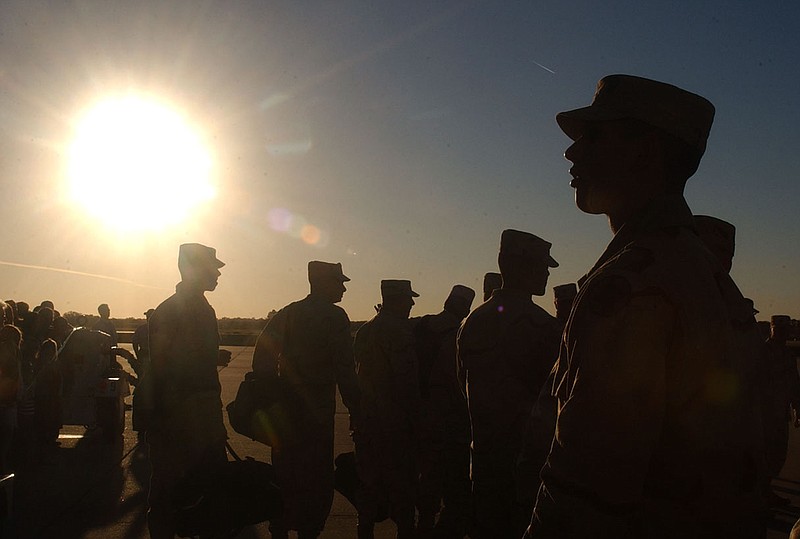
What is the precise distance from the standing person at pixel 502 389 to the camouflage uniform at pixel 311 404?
5.92 feet

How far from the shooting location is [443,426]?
240 inches

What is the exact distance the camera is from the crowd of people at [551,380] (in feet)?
5.35

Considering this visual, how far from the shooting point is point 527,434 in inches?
108

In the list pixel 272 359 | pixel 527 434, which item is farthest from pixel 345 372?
pixel 527 434

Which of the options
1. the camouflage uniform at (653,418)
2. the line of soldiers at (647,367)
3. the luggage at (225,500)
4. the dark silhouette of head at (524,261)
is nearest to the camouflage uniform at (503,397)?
the dark silhouette of head at (524,261)

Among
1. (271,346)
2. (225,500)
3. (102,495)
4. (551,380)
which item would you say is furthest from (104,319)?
(551,380)

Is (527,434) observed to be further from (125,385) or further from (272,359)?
(125,385)

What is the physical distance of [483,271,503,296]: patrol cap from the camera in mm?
7102

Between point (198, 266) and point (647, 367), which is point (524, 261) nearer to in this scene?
point (198, 266)

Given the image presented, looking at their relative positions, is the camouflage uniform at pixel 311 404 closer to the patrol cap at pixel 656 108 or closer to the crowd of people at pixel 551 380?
the crowd of people at pixel 551 380

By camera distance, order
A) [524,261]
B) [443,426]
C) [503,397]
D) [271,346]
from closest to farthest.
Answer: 1. [503,397]
2. [524,261]
3. [443,426]
4. [271,346]

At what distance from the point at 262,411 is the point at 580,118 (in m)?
4.37

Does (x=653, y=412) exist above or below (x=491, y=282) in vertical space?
below

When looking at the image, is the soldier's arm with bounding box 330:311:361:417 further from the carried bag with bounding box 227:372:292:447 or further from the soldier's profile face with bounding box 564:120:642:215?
the soldier's profile face with bounding box 564:120:642:215
